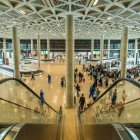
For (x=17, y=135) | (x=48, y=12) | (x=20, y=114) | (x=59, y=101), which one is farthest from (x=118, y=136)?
(x=48, y=12)

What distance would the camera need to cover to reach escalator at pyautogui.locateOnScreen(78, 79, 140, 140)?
177 inches

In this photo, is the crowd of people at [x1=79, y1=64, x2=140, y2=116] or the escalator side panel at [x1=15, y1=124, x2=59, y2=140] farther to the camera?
the crowd of people at [x1=79, y1=64, x2=140, y2=116]

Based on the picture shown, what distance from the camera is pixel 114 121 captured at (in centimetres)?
912

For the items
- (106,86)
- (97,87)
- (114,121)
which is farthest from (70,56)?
(106,86)

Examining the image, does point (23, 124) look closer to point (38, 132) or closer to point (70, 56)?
point (38, 132)

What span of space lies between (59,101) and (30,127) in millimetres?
12396

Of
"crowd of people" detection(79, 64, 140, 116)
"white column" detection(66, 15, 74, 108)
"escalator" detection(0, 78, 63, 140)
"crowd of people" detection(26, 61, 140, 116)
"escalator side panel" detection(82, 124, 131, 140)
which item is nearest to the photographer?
"escalator" detection(0, 78, 63, 140)

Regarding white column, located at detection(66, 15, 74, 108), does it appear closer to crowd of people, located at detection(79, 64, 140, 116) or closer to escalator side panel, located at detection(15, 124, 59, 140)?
crowd of people, located at detection(79, 64, 140, 116)

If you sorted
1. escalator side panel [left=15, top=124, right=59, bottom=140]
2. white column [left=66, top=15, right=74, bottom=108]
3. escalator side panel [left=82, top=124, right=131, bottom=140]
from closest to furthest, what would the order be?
escalator side panel [left=15, top=124, right=59, bottom=140] < escalator side panel [left=82, top=124, right=131, bottom=140] < white column [left=66, top=15, right=74, bottom=108]

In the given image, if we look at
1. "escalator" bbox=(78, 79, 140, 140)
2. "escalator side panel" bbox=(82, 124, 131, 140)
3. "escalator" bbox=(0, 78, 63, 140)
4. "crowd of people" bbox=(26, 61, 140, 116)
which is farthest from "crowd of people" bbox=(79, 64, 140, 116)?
"escalator" bbox=(0, 78, 63, 140)

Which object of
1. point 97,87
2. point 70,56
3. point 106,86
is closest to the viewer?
point 70,56

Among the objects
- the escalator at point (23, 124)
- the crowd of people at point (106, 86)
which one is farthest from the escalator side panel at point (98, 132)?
the crowd of people at point (106, 86)

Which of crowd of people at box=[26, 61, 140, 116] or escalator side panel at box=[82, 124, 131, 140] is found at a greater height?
escalator side panel at box=[82, 124, 131, 140]

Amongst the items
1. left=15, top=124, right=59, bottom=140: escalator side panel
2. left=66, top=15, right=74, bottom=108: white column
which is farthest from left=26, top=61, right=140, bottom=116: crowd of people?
left=15, top=124, right=59, bottom=140: escalator side panel
